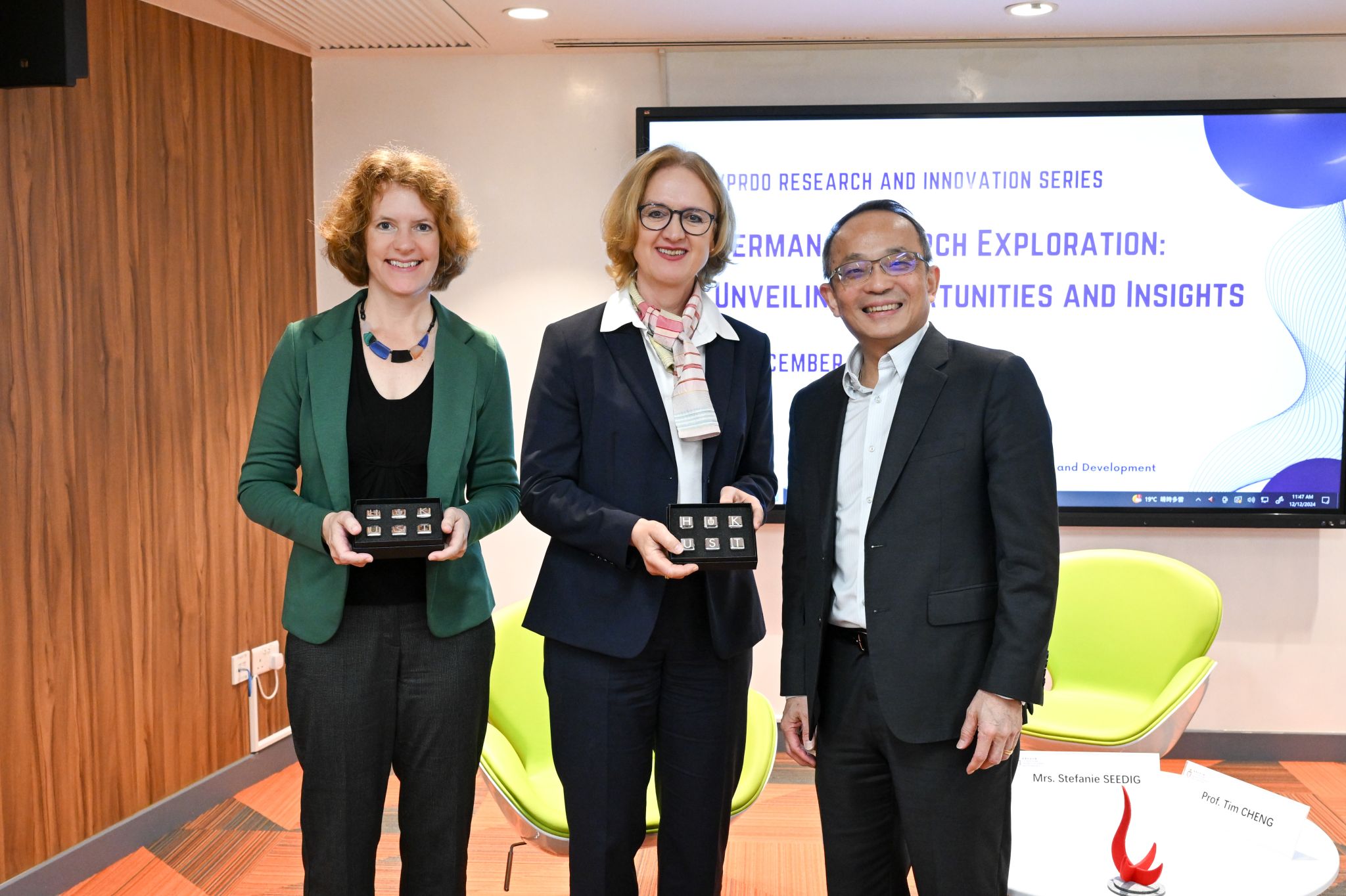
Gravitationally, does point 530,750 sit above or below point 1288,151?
below

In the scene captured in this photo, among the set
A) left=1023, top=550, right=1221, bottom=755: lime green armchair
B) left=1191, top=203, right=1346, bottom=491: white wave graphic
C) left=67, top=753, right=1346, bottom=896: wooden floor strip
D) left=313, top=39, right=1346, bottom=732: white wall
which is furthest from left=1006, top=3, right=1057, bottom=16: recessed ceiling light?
left=67, top=753, right=1346, bottom=896: wooden floor strip

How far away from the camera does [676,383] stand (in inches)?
83.4

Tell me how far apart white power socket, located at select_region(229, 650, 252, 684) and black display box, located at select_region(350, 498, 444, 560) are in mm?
2409

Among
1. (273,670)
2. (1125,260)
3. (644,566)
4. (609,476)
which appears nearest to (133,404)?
(273,670)

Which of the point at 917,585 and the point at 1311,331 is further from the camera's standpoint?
the point at 1311,331

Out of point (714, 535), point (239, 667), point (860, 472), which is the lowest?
point (239, 667)

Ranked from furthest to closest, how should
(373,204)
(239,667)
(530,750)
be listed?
(239,667)
(530,750)
(373,204)

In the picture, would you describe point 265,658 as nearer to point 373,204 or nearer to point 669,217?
point 373,204

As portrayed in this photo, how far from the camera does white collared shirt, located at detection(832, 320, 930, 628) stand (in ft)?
6.55

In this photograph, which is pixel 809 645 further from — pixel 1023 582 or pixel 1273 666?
pixel 1273 666

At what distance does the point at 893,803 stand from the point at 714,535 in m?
0.64

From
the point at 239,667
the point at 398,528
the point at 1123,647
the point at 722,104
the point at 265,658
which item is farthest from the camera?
the point at 722,104

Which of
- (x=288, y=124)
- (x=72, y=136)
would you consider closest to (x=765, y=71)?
(x=288, y=124)

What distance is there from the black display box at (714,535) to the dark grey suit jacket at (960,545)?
22 cm
